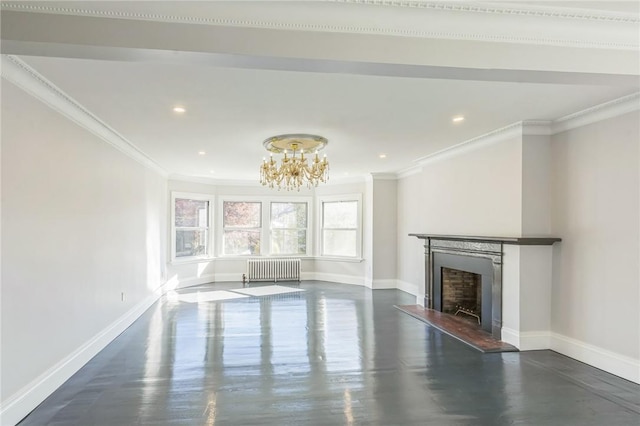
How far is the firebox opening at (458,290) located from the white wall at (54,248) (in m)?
4.60

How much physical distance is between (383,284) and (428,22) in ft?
20.9

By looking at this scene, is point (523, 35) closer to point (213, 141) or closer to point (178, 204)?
point (213, 141)

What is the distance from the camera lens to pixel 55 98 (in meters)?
2.98

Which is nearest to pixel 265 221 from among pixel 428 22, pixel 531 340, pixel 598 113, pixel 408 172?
pixel 408 172

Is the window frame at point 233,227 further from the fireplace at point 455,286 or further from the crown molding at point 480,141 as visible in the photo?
the fireplace at point 455,286

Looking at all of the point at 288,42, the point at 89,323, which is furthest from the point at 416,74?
the point at 89,323

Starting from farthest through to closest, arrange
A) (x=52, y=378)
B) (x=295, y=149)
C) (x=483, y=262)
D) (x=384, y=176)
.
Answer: (x=384, y=176), (x=295, y=149), (x=483, y=262), (x=52, y=378)

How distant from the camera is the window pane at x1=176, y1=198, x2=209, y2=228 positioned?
7.86 metres

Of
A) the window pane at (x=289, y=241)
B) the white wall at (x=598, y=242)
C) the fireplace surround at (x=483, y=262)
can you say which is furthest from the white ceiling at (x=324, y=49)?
the window pane at (x=289, y=241)

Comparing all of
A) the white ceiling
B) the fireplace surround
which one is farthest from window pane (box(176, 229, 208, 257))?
the fireplace surround

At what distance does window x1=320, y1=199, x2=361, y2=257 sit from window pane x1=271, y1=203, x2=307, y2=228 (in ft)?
1.67

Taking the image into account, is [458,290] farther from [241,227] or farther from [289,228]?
[241,227]

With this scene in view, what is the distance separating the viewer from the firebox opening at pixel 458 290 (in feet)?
18.0

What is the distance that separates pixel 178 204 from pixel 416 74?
6.76 metres
